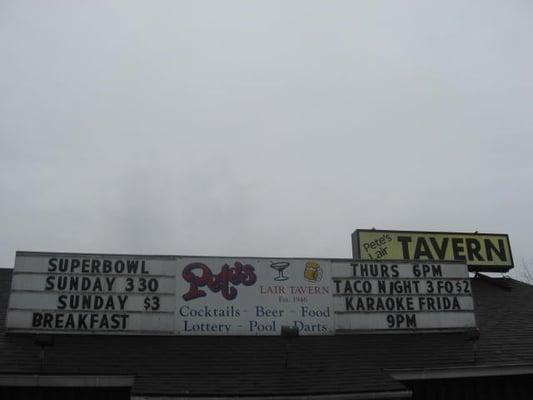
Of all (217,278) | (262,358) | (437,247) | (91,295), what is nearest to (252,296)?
(217,278)

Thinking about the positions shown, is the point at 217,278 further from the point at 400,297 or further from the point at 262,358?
the point at 400,297

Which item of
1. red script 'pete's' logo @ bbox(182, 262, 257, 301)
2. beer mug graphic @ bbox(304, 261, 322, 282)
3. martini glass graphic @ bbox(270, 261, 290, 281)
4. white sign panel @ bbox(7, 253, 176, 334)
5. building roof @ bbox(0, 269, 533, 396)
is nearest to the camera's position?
building roof @ bbox(0, 269, 533, 396)

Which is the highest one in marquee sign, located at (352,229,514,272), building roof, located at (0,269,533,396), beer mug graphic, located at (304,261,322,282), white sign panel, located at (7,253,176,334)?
marquee sign, located at (352,229,514,272)

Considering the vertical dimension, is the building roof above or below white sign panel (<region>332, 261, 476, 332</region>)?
below

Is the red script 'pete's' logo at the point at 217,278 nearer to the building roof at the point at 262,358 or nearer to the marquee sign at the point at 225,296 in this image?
the marquee sign at the point at 225,296

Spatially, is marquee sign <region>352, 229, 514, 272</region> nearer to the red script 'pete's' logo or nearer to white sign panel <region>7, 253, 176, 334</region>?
the red script 'pete's' logo

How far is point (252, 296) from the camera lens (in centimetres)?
1359

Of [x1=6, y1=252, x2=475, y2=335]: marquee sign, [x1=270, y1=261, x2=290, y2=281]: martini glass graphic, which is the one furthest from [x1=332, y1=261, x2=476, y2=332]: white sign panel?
[x1=270, y1=261, x2=290, y2=281]: martini glass graphic

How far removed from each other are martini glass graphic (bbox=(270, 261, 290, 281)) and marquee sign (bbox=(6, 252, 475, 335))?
28mm

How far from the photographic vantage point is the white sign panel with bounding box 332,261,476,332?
13945mm

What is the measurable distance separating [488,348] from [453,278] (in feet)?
7.33

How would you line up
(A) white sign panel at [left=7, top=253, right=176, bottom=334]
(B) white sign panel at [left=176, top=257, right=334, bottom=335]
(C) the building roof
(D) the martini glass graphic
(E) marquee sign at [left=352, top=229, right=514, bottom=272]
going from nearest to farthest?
(C) the building roof < (A) white sign panel at [left=7, top=253, right=176, bottom=334] < (B) white sign panel at [left=176, top=257, right=334, bottom=335] < (D) the martini glass graphic < (E) marquee sign at [left=352, top=229, right=514, bottom=272]

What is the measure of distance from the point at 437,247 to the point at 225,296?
10.8 metres

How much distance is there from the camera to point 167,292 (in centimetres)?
1323
